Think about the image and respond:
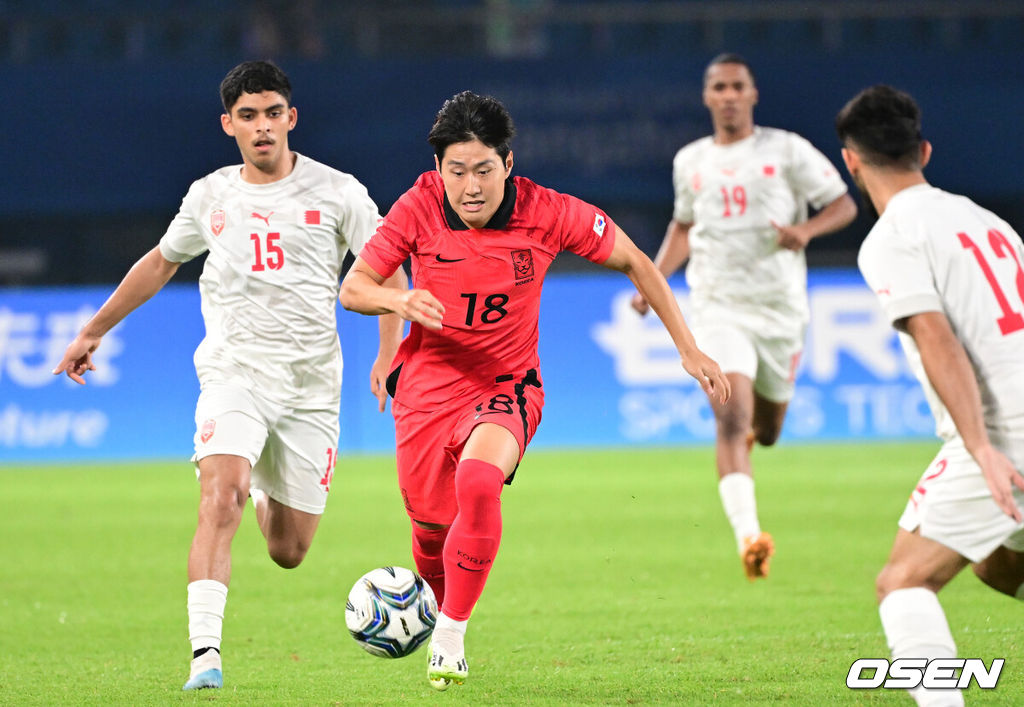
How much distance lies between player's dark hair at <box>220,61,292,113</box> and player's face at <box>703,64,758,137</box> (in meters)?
3.23

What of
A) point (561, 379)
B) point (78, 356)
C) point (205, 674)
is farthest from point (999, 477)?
point (561, 379)

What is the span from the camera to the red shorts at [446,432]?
534 centimetres

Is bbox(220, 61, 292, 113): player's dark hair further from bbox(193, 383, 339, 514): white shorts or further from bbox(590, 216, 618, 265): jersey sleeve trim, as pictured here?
bbox(590, 216, 618, 265): jersey sleeve trim

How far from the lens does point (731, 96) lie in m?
8.56

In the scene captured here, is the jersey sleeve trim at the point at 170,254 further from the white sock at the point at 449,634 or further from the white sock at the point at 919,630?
the white sock at the point at 919,630

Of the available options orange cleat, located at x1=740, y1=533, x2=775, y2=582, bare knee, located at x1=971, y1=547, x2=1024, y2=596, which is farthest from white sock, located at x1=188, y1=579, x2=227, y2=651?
orange cleat, located at x1=740, y1=533, x2=775, y2=582

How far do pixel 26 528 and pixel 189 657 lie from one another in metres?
5.46

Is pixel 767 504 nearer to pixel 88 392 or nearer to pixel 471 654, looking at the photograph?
pixel 471 654

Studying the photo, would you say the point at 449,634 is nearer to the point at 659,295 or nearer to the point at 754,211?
the point at 659,295

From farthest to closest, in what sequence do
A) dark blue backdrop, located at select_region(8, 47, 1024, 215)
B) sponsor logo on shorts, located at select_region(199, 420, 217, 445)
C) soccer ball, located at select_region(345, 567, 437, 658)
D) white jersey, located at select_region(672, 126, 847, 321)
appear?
dark blue backdrop, located at select_region(8, 47, 1024, 215) → white jersey, located at select_region(672, 126, 847, 321) → sponsor logo on shorts, located at select_region(199, 420, 217, 445) → soccer ball, located at select_region(345, 567, 437, 658)

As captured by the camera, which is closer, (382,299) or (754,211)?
(382,299)

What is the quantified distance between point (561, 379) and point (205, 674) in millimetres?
10968

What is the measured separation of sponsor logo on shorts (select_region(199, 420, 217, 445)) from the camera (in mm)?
5641

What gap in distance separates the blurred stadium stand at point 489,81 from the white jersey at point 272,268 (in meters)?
11.2
